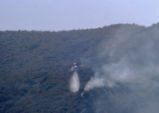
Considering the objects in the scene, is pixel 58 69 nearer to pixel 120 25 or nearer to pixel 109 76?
pixel 109 76

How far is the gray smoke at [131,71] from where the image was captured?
16094mm

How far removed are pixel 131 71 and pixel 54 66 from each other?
229 inches

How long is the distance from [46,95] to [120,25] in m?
15.3

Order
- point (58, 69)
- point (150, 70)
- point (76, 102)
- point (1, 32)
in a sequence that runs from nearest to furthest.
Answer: point (76, 102) → point (150, 70) → point (58, 69) → point (1, 32)

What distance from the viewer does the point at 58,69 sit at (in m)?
23.1

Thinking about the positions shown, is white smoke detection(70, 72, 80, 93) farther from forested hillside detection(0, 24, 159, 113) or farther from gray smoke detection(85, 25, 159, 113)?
gray smoke detection(85, 25, 159, 113)

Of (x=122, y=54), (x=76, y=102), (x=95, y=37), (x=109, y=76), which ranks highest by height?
(x=95, y=37)

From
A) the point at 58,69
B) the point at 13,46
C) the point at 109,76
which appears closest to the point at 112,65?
the point at 109,76

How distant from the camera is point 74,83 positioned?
19.5 m

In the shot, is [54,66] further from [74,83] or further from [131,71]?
Answer: [131,71]

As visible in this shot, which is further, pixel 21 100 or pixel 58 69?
pixel 58 69

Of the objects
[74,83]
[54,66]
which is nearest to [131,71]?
[74,83]

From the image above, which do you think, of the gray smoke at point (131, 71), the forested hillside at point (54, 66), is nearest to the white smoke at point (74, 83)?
the forested hillside at point (54, 66)

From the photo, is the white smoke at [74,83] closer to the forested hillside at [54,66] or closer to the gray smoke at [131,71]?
the forested hillside at [54,66]
